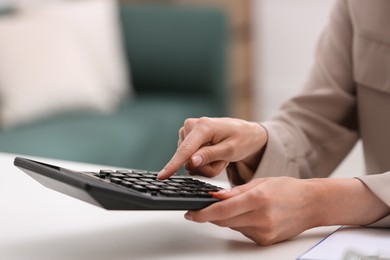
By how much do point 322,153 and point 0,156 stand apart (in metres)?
0.50

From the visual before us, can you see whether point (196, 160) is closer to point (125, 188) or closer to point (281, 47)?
point (125, 188)

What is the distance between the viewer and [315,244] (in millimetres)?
746

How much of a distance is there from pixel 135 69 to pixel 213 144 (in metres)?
2.25

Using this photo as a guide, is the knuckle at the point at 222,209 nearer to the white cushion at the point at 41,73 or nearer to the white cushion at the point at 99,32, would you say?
the white cushion at the point at 41,73

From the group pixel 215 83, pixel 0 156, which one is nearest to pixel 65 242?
pixel 0 156

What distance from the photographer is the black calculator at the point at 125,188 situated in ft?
2.18

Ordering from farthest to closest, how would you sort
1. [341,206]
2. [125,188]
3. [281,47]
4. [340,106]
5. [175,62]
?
[281,47]
[175,62]
[340,106]
[341,206]
[125,188]

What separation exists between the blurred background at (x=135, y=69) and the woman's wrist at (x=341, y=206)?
4.77ft

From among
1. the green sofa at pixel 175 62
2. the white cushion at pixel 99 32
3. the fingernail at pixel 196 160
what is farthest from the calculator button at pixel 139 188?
the white cushion at pixel 99 32

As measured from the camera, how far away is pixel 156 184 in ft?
2.44

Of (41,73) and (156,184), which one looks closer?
(156,184)

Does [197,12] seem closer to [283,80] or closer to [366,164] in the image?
[283,80]

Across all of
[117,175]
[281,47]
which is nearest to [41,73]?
[281,47]

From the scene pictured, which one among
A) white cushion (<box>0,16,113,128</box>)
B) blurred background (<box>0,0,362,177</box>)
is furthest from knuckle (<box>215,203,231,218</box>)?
white cushion (<box>0,16,113,128</box>)
